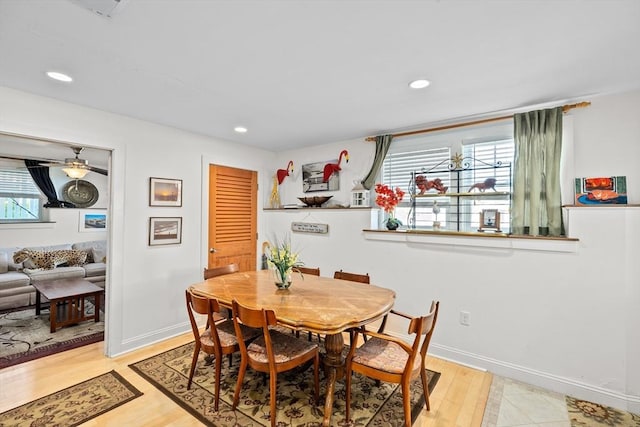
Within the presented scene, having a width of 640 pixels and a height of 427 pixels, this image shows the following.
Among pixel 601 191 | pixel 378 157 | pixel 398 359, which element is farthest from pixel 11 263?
pixel 601 191

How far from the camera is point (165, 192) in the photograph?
3176 mm

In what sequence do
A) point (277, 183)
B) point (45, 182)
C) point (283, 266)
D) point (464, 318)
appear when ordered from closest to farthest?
point (283, 266) < point (464, 318) < point (277, 183) < point (45, 182)

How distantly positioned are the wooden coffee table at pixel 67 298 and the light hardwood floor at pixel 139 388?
2.75ft

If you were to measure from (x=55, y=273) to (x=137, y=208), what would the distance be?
289 cm

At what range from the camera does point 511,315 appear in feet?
8.16

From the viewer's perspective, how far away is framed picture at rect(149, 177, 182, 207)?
121 inches

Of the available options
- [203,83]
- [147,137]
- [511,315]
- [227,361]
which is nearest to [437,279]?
[511,315]

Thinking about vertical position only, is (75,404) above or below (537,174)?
below

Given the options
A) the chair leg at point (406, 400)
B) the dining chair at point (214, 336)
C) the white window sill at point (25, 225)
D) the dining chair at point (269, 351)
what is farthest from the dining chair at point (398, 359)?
the white window sill at point (25, 225)

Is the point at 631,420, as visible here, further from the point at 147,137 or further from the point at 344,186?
the point at 147,137

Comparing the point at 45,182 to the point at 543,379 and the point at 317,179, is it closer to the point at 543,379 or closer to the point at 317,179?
the point at 317,179

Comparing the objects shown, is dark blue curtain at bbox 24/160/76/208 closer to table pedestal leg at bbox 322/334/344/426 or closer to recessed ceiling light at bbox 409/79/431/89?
table pedestal leg at bbox 322/334/344/426

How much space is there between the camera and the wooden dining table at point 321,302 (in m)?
1.79

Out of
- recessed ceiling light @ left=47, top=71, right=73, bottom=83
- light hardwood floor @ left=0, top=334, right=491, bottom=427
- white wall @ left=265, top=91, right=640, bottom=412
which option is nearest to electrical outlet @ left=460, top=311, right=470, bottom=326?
white wall @ left=265, top=91, right=640, bottom=412
